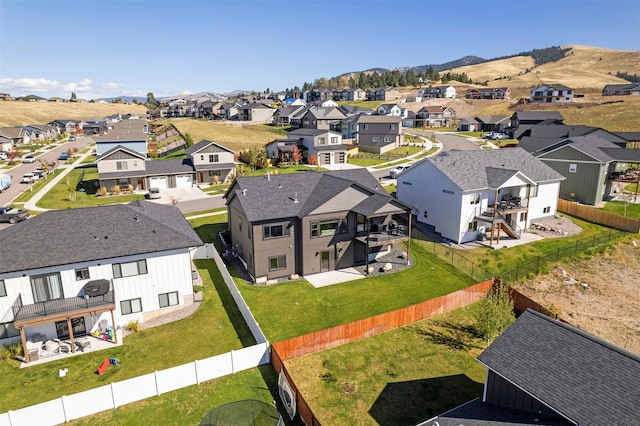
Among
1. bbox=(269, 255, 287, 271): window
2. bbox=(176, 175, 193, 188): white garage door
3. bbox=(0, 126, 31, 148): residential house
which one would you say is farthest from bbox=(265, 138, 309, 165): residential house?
bbox=(0, 126, 31, 148): residential house

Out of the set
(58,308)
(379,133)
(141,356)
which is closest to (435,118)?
(379,133)

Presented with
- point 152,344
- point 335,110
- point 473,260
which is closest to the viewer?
point 152,344

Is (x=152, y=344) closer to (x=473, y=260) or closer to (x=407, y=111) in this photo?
(x=473, y=260)

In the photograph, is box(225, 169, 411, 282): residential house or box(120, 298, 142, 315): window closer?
box(120, 298, 142, 315): window

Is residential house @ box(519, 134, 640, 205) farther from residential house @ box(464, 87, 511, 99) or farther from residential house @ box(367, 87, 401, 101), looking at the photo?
residential house @ box(367, 87, 401, 101)

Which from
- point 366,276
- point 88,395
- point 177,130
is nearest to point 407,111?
point 177,130

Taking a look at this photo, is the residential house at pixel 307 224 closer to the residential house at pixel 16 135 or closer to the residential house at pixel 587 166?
the residential house at pixel 587 166
